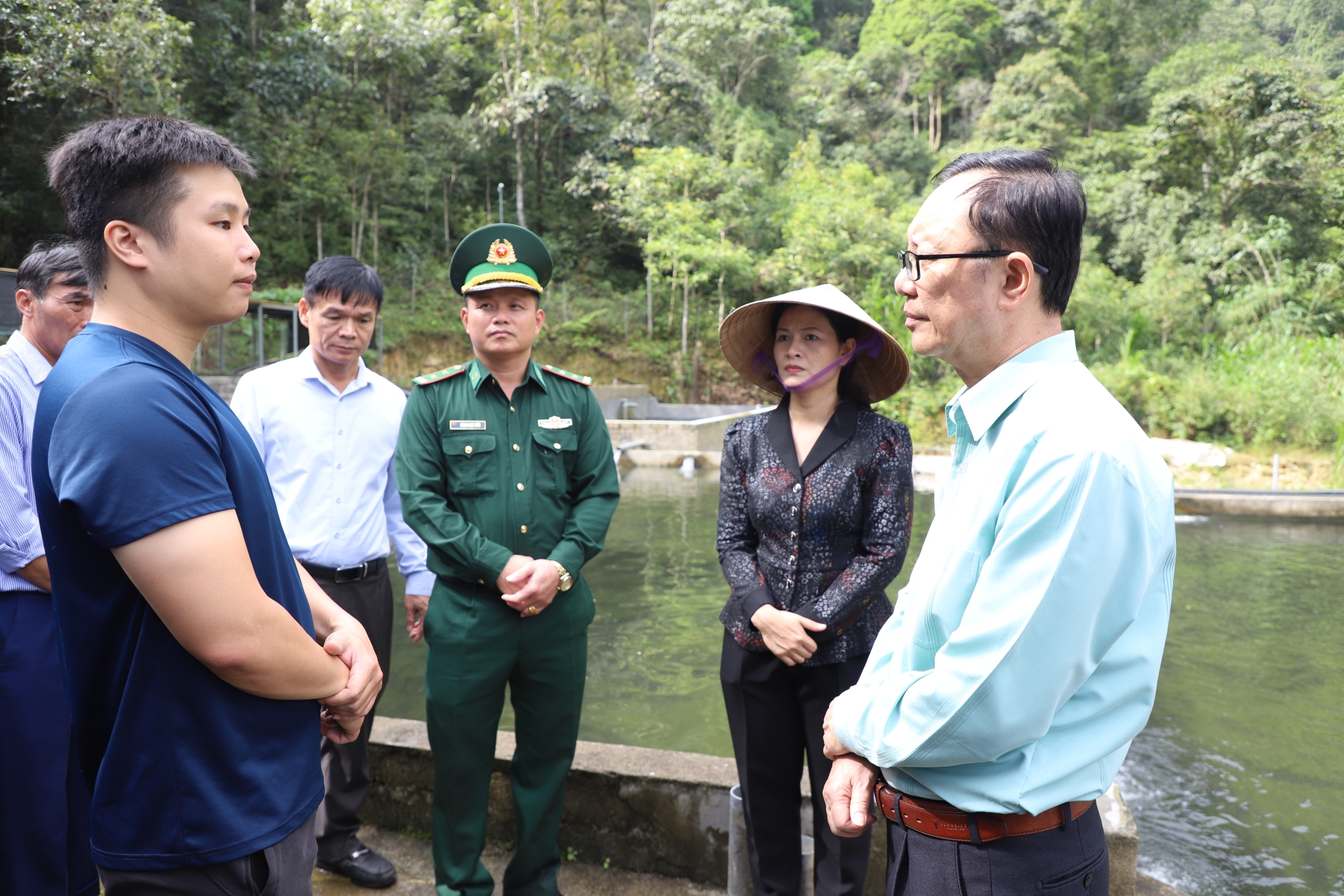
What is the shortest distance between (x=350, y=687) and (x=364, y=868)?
1411 mm

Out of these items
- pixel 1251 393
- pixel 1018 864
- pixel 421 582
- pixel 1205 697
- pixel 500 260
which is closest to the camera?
pixel 1018 864

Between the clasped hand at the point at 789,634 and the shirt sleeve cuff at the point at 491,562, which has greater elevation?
the shirt sleeve cuff at the point at 491,562

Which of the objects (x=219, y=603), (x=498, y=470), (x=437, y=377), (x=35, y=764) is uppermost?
(x=437, y=377)

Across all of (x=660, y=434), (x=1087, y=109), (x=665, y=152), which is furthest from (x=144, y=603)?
(x=1087, y=109)

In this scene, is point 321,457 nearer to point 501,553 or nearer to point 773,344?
point 501,553

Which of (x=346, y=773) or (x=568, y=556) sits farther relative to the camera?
(x=346, y=773)

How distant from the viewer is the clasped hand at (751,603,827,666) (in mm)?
2064

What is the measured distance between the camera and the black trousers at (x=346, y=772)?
248 cm

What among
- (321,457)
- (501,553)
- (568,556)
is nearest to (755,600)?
(568,556)

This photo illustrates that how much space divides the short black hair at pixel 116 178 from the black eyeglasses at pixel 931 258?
107cm

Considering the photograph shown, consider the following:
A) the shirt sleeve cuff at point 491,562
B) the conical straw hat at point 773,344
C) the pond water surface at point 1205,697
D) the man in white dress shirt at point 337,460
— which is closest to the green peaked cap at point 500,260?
the man in white dress shirt at point 337,460

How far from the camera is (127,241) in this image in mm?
1192

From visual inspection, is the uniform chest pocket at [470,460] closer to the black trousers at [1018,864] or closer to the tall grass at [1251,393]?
the black trousers at [1018,864]

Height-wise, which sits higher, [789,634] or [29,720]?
[789,634]
